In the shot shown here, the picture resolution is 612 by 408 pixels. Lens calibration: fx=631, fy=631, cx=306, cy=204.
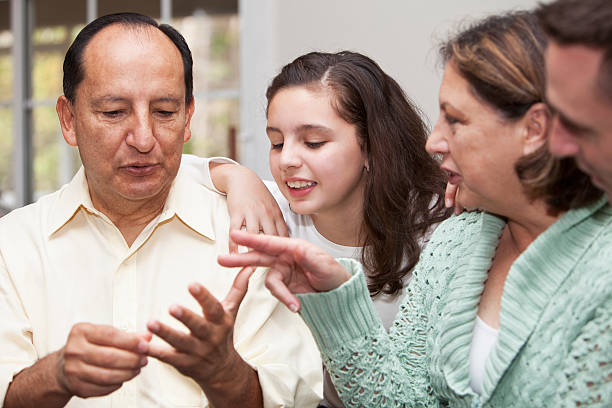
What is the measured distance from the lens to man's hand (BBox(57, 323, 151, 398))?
1.02 meters

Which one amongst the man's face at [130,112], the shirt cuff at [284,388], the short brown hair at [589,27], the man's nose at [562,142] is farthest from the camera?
the man's face at [130,112]

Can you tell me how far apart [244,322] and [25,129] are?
9.54 feet

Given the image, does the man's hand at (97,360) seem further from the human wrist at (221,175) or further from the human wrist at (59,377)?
the human wrist at (221,175)

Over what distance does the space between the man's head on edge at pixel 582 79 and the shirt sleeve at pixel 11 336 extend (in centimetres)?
109

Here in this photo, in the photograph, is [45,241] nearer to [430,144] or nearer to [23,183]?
[430,144]

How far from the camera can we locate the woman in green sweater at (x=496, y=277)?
104 centimetres

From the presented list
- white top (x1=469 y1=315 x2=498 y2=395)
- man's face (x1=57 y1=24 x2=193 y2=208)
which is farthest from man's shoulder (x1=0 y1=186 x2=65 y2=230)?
white top (x1=469 y1=315 x2=498 y2=395)

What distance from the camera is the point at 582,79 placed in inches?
30.1

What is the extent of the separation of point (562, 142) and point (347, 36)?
2114mm

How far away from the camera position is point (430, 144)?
1220 millimetres

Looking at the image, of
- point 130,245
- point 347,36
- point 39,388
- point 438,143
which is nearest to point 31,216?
point 130,245

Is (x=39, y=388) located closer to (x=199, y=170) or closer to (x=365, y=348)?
(x=365, y=348)

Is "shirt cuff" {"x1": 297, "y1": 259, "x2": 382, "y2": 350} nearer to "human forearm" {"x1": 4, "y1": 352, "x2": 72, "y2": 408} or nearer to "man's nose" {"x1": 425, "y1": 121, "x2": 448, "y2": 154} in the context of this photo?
"man's nose" {"x1": 425, "y1": 121, "x2": 448, "y2": 154}

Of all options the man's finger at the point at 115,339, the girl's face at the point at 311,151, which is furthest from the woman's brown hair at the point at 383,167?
the man's finger at the point at 115,339
